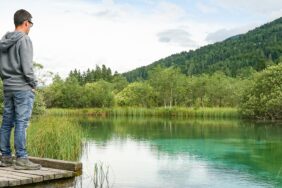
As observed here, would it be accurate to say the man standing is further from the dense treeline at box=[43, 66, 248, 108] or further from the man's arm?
the dense treeline at box=[43, 66, 248, 108]

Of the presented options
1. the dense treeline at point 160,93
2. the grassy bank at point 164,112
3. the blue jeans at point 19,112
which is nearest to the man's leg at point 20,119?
the blue jeans at point 19,112

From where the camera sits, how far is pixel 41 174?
6039 millimetres

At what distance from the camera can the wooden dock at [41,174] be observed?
5.62m

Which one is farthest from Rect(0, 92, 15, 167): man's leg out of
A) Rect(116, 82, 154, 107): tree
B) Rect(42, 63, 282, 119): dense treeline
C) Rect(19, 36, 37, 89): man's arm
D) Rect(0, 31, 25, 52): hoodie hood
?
Rect(116, 82, 154, 107): tree

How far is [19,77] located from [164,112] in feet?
143

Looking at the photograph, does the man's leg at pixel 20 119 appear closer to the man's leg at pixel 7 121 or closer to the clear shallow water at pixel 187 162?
the man's leg at pixel 7 121

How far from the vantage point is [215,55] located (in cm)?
11412

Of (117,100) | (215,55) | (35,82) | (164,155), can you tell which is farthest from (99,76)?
(35,82)

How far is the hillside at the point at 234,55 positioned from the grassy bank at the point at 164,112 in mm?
32955

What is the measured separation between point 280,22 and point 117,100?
270 ft

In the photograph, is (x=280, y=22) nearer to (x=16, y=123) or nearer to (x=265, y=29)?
(x=265, y=29)

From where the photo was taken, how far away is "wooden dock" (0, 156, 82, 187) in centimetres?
562

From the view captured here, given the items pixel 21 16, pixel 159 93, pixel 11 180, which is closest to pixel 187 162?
pixel 21 16

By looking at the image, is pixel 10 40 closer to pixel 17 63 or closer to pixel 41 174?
pixel 17 63
